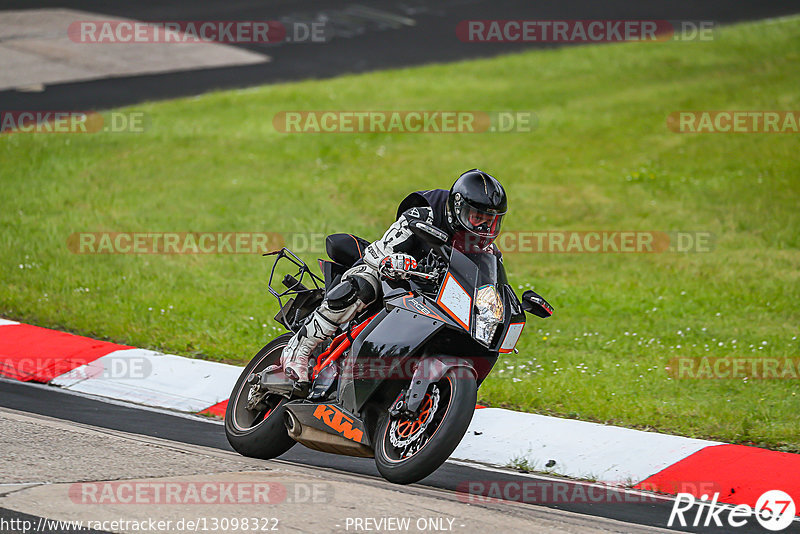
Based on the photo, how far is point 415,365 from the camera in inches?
218

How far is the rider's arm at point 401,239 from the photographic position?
19.4 feet

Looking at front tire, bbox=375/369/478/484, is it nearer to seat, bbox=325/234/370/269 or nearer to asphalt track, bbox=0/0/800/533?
seat, bbox=325/234/370/269

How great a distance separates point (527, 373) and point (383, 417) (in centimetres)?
315

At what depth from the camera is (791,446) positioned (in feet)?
23.6

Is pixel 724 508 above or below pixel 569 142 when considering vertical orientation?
below

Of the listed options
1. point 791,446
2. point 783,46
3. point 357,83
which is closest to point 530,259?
point 791,446

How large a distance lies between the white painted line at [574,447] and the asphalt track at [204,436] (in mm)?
282

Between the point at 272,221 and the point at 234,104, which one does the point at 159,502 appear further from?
the point at 234,104
